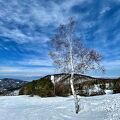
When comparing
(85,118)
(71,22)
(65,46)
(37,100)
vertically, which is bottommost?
(85,118)

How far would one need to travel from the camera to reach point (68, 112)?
22453mm

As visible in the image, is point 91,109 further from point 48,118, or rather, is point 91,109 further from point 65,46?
point 65,46

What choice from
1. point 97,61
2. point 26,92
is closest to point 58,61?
point 97,61

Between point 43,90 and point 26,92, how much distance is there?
5.06 metres

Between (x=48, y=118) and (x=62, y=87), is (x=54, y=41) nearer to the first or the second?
(x=48, y=118)

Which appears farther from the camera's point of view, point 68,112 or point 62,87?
point 62,87

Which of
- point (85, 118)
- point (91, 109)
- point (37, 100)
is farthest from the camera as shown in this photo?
point (37, 100)

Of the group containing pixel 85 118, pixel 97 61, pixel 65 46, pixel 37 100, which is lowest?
pixel 85 118

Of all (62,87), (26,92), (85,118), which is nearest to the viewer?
(85,118)

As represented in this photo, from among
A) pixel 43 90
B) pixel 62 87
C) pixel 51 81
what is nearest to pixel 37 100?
pixel 43 90

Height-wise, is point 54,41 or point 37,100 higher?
point 54,41

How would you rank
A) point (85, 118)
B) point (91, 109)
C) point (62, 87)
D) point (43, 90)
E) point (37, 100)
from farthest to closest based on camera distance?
1. point (62, 87)
2. point (43, 90)
3. point (37, 100)
4. point (91, 109)
5. point (85, 118)

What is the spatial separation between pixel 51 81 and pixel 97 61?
66.5ft

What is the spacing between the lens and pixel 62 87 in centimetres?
4656
